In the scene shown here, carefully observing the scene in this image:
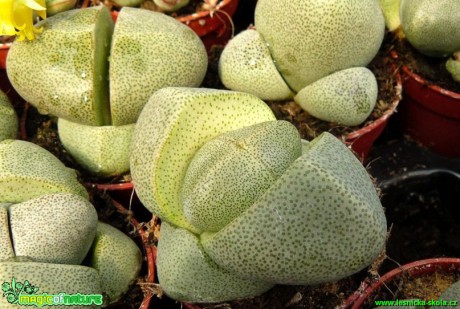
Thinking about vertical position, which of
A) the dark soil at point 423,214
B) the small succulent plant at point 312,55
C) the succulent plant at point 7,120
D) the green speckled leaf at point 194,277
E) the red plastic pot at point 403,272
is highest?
the small succulent plant at point 312,55

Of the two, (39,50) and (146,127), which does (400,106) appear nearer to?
(146,127)

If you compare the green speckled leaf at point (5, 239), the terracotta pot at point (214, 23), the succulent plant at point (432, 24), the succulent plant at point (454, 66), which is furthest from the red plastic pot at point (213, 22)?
the green speckled leaf at point (5, 239)

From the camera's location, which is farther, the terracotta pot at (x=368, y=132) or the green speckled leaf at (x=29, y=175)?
the terracotta pot at (x=368, y=132)

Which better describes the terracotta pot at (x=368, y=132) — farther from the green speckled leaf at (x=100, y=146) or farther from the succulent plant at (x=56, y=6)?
the succulent plant at (x=56, y=6)

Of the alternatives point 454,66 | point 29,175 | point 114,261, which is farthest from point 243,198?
point 454,66

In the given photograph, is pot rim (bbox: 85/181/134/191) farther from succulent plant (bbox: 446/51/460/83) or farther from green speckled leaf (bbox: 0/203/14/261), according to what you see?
succulent plant (bbox: 446/51/460/83)

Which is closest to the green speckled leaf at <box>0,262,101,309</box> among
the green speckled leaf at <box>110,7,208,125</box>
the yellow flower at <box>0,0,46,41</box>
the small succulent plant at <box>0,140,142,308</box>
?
the small succulent plant at <box>0,140,142,308</box>

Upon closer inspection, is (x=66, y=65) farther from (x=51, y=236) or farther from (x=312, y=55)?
(x=312, y=55)
